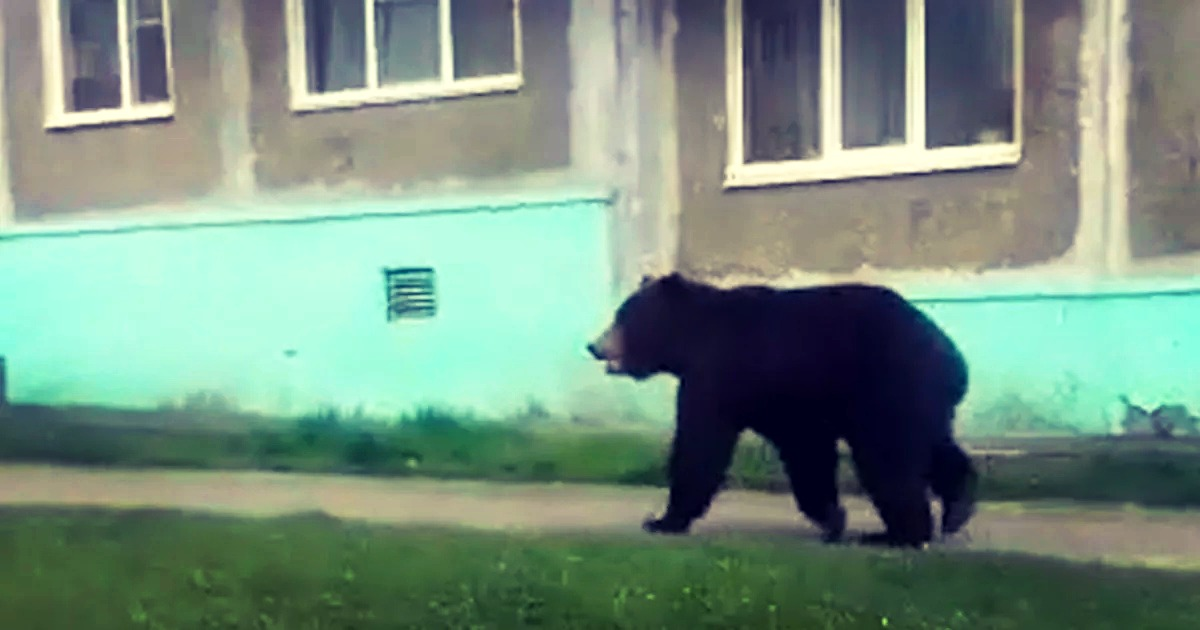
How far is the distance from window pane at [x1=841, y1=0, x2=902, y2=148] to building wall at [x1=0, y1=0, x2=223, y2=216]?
1.09 meters

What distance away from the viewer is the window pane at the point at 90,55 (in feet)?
7.98

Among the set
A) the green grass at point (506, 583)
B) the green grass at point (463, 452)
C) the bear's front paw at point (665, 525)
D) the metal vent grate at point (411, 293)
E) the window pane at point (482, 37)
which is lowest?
the green grass at point (506, 583)

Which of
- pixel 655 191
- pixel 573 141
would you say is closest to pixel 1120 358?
pixel 655 191

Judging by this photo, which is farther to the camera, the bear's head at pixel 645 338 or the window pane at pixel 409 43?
the window pane at pixel 409 43

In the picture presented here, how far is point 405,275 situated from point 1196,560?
129cm

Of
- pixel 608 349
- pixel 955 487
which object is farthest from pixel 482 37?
pixel 955 487

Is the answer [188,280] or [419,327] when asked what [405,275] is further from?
[188,280]

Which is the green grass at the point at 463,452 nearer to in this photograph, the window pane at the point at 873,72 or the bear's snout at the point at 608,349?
the bear's snout at the point at 608,349

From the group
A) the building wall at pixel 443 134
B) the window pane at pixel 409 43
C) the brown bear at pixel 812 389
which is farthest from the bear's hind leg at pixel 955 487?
the window pane at pixel 409 43

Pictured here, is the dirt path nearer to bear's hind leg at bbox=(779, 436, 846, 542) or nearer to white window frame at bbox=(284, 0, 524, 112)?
bear's hind leg at bbox=(779, 436, 846, 542)

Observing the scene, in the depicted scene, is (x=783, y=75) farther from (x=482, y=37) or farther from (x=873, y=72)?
(x=482, y=37)

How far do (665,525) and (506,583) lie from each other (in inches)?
10.6

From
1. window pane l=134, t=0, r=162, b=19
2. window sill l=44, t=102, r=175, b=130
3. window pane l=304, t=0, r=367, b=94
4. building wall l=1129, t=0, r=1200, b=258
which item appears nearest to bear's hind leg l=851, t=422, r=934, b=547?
building wall l=1129, t=0, r=1200, b=258

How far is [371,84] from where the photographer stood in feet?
7.82
